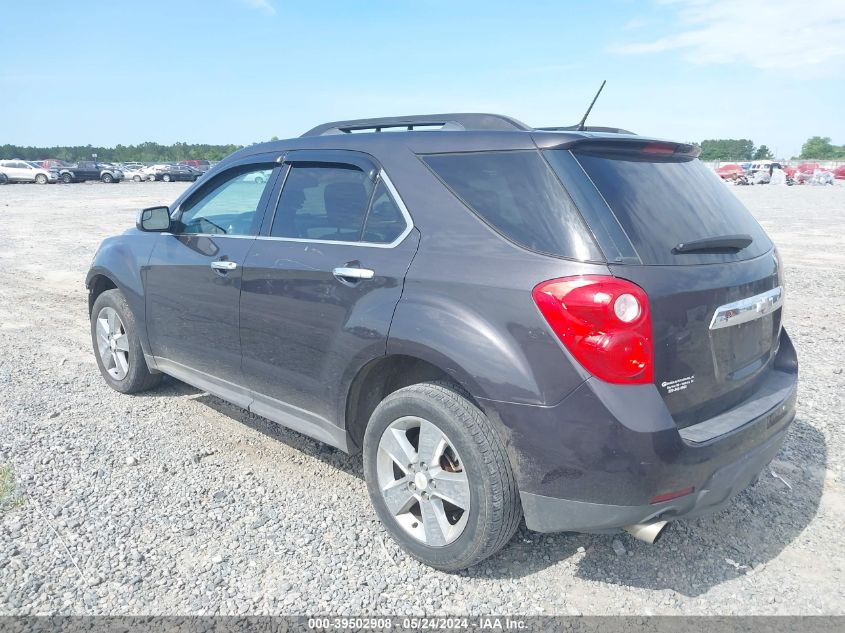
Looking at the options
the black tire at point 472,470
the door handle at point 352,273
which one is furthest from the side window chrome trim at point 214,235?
the black tire at point 472,470

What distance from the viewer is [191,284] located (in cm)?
415

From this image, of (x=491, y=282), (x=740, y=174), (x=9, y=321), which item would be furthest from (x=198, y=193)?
(x=740, y=174)

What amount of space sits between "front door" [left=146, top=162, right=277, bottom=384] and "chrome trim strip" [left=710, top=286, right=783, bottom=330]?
2.42 m

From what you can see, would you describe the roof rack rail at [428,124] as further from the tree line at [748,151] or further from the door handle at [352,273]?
the tree line at [748,151]

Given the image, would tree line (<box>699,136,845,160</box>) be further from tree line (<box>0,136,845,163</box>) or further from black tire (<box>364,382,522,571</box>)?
black tire (<box>364,382,522,571</box>)

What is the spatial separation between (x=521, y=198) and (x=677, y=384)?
0.94m

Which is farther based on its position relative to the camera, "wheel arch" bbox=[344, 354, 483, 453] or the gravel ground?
"wheel arch" bbox=[344, 354, 483, 453]

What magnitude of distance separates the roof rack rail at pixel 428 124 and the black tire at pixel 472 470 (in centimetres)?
118

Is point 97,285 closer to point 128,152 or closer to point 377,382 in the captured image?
point 377,382

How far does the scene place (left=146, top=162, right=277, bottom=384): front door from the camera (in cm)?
389

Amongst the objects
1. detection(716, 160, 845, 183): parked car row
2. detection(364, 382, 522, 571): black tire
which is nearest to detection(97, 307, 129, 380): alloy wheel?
detection(364, 382, 522, 571): black tire

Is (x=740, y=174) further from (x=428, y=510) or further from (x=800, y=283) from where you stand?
(x=428, y=510)

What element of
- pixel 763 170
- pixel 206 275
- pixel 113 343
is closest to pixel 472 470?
pixel 206 275

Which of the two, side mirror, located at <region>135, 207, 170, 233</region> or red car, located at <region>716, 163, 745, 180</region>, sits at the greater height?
side mirror, located at <region>135, 207, 170, 233</region>
